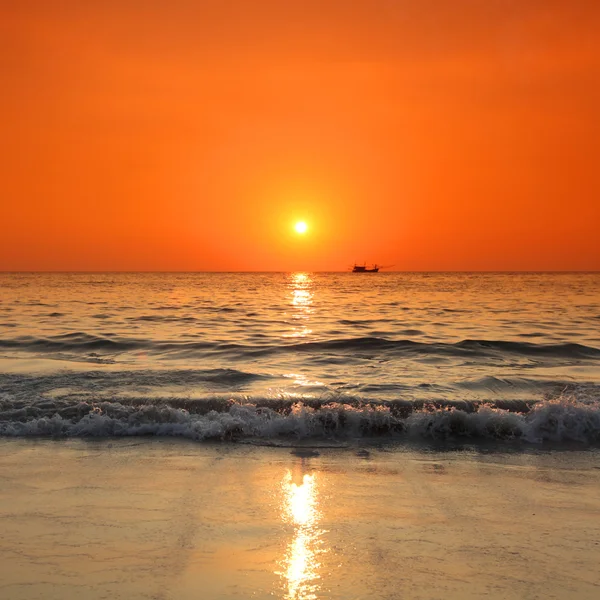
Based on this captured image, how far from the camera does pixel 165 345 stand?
63.9ft

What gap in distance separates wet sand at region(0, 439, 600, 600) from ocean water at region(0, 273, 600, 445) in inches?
56.5

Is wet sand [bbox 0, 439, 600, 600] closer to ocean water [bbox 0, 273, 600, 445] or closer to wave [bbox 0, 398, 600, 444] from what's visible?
wave [bbox 0, 398, 600, 444]

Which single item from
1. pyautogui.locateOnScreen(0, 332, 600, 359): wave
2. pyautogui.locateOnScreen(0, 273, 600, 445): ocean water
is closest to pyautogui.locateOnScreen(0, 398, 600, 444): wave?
pyautogui.locateOnScreen(0, 273, 600, 445): ocean water

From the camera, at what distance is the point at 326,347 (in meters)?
19.8

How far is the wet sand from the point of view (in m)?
4.11

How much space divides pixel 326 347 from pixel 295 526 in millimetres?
14628

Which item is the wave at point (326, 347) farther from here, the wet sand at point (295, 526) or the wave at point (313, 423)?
the wet sand at point (295, 526)

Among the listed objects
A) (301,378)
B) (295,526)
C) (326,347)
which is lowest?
(326,347)

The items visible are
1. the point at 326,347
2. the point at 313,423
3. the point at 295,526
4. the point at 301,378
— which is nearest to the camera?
the point at 295,526

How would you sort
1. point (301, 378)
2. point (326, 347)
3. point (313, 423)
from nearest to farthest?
point (313, 423) → point (301, 378) → point (326, 347)

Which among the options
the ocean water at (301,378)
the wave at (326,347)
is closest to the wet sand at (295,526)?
the ocean water at (301,378)

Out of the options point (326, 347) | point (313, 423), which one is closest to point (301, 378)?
point (313, 423)

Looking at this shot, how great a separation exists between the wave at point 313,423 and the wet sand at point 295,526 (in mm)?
1157

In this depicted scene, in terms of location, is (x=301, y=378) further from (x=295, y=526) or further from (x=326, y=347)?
(x=295, y=526)
